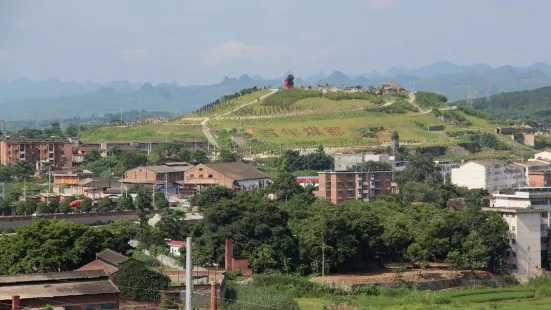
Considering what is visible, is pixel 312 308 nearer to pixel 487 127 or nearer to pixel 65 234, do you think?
pixel 65 234

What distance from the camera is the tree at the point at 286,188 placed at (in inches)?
1526

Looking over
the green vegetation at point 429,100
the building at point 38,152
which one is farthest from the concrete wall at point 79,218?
the green vegetation at point 429,100

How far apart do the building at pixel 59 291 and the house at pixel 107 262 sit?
2.32 metres

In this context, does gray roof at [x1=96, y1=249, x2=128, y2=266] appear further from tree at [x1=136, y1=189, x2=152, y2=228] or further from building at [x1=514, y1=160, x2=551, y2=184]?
building at [x1=514, y1=160, x2=551, y2=184]

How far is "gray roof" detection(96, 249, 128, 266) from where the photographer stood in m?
23.5

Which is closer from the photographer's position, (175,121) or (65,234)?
(65,234)

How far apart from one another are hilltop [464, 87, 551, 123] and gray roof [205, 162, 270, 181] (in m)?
55.2

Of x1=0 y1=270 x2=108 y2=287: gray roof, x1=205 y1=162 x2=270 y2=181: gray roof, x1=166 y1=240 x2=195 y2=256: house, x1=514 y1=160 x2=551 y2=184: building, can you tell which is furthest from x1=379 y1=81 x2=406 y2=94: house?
x1=0 y1=270 x2=108 y2=287: gray roof

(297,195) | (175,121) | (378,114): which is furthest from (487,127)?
(297,195)

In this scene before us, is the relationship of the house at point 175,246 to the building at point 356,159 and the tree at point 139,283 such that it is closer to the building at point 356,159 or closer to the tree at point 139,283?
the tree at point 139,283

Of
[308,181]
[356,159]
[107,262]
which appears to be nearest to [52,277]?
[107,262]

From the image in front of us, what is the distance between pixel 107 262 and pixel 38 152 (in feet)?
96.7

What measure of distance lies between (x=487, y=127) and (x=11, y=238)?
47306 millimetres

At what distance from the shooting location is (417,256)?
2912 cm
